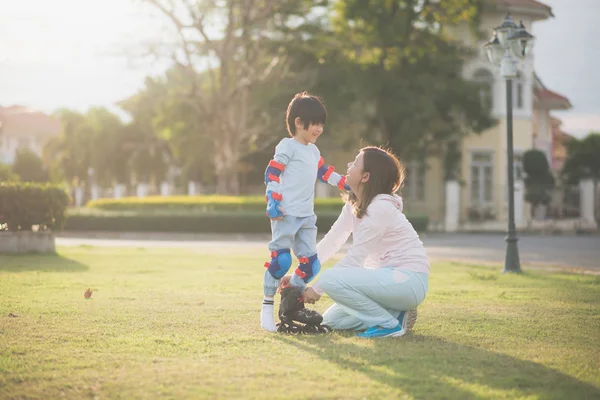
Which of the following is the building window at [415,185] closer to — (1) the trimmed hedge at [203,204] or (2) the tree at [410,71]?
(2) the tree at [410,71]

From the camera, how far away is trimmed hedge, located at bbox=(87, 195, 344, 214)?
27.0m

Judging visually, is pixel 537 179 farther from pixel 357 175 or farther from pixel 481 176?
pixel 357 175

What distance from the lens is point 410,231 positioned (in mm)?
5648

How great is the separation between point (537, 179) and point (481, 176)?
3.30 meters

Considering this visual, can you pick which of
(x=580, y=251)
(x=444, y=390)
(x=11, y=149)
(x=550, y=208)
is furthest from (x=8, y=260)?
(x=11, y=149)

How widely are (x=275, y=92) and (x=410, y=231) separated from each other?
25490 millimetres

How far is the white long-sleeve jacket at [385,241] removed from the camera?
550cm

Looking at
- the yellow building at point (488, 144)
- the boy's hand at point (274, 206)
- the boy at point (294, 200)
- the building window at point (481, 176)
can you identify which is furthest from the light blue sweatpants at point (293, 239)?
the building window at point (481, 176)

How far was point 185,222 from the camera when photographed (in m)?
25.4

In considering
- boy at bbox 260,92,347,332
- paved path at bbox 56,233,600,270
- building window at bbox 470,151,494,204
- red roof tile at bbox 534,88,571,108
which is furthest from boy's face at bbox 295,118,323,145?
red roof tile at bbox 534,88,571,108

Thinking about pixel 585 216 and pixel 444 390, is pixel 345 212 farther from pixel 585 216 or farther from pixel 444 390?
pixel 585 216

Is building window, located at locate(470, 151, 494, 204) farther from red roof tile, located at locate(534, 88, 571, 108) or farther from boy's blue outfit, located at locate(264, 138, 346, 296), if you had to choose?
boy's blue outfit, located at locate(264, 138, 346, 296)

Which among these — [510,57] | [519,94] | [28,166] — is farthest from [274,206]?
[28,166]

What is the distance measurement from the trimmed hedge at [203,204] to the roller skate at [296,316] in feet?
67.2
